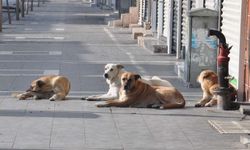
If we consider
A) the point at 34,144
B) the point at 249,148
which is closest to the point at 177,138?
the point at 249,148

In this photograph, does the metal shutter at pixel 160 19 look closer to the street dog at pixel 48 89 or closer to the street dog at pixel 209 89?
the street dog at pixel 48 89

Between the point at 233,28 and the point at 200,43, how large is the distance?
154 centimetres

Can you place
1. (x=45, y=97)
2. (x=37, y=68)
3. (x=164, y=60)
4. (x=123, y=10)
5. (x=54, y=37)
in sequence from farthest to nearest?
(x=123, y=10) → (x=54, y=37) → (x=164, y=60) → (x=37, y=68) → (x=45, y=97)

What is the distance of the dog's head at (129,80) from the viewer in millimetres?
13503

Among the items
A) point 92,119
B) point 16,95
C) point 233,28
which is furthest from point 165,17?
point 92,119

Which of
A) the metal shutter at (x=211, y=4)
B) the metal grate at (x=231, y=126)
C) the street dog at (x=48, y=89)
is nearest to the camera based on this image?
the metal grate at (x=231, y=126)

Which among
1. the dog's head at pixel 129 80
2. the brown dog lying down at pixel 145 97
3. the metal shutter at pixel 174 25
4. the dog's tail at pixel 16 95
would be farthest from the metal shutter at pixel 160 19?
the dog's head at pixel 129 80

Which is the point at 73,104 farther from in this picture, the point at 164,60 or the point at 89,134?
the point at 164,60

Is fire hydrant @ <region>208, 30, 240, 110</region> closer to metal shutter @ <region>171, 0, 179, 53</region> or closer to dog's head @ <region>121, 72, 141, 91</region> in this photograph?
dog's head @ <region>121, 72, 141, 91</region>

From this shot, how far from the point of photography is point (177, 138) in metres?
10.9

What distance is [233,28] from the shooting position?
1540 centimetres

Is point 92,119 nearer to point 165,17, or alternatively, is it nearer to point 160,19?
point 165,17

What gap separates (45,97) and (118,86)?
1.40 metres

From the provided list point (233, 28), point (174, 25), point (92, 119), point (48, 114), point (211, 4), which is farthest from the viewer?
point (174, 25)
